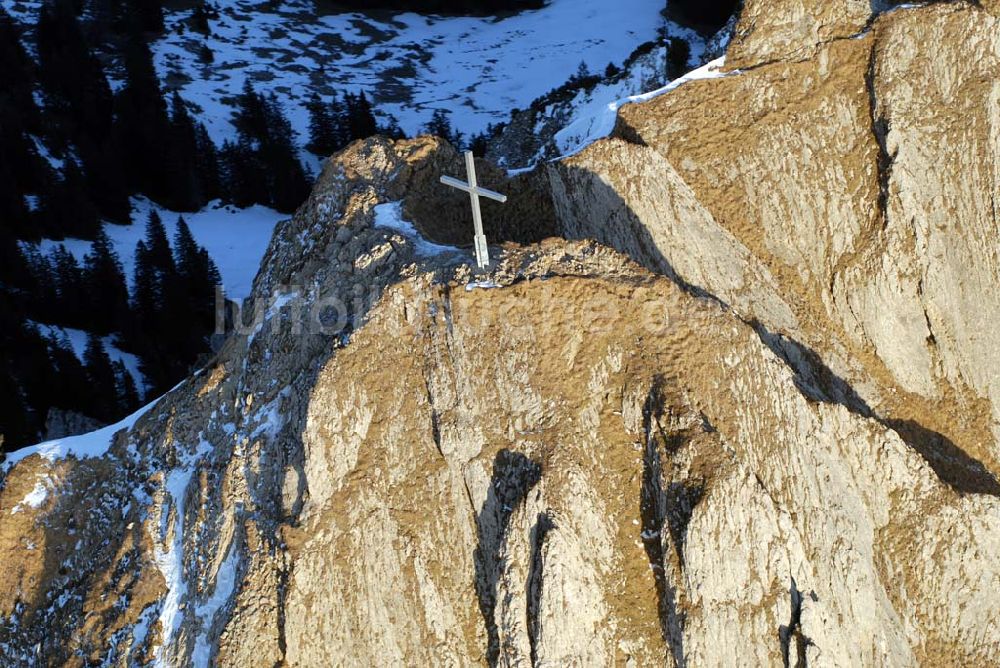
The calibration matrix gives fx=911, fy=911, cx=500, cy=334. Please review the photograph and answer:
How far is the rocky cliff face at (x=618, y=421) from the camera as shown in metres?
14.2

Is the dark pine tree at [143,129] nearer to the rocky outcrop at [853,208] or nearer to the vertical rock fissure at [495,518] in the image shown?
the rocky outcrop at [853,208]

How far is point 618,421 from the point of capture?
14938mm

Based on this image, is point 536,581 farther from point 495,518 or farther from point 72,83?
point 72,83

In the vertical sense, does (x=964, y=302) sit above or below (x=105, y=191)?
below

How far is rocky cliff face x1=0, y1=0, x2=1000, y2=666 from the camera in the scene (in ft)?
46.5

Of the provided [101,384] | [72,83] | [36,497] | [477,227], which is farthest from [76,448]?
[72,83]

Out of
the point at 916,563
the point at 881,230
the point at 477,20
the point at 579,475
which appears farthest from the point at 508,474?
the point at 477,20

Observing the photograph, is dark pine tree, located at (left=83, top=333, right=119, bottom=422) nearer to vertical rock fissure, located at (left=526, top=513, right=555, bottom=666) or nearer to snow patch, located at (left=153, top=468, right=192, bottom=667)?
snow patch, located at (left=153, top=468, right=192, bottom=667)

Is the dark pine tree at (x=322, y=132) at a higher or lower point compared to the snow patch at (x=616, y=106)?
higher

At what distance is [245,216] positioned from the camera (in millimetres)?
57188

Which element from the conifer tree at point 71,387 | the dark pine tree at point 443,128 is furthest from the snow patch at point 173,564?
the dark pine tree at point 443,128

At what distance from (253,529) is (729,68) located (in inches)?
554

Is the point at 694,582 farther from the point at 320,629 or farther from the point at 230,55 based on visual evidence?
the point at 230,55

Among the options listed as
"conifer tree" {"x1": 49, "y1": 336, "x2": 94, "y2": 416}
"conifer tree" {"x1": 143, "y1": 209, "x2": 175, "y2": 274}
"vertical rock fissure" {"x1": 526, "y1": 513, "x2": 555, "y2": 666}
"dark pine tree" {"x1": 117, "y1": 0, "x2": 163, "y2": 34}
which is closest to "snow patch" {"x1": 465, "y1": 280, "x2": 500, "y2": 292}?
"vertical rock fissure" {"x1": 526, "y1": 513, "x2": 555, "y2": 666}
